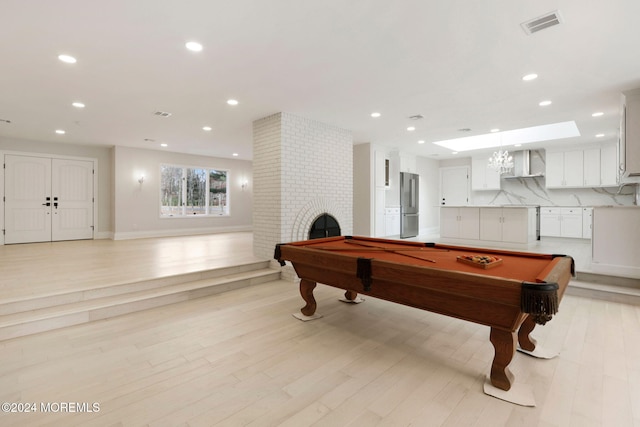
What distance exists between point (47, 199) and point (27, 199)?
368mm

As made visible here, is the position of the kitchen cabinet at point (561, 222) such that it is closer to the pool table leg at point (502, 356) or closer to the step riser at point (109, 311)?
the pool table leg at point (502, 356)

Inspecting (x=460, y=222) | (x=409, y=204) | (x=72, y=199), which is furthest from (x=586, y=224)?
(x=72, y=199)

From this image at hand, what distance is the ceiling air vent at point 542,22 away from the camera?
252 cm

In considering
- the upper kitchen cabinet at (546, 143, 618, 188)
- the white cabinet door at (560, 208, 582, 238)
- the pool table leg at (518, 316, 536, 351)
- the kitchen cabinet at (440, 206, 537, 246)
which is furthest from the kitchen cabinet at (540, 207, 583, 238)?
the pool table leg at (518, 316, 536, 351)

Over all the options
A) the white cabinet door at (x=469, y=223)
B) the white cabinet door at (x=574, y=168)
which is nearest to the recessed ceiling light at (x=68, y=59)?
the white cabinet door at (x=469, y=223)

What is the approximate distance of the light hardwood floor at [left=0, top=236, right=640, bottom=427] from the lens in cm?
178

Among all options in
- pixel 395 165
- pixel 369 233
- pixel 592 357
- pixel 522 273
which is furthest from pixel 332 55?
pixel 395 165

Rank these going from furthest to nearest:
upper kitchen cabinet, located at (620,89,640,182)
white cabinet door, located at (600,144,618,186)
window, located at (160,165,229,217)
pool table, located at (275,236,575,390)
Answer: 1. window, located at (160,165,229,217)
2. white cabinet door, located at (600,144,618,186)
3. upper kitchen cabinet, located at (620,89,640,182)
4. pool table, located at (275,236,575,390)

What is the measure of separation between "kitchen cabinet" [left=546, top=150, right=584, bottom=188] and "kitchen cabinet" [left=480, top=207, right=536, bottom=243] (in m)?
2.25

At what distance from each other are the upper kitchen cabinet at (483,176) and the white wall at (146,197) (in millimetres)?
7119

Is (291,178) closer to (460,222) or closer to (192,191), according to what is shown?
(460,222)

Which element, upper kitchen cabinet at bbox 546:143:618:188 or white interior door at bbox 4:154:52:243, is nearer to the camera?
white interior door at bbox 4:154:52:243

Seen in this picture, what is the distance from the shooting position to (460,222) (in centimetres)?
763

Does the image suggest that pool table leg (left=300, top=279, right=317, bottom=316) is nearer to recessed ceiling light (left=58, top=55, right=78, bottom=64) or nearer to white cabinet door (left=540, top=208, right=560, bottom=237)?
recessed ceiling light (left=58, top=55, right=78, bottom=64)
